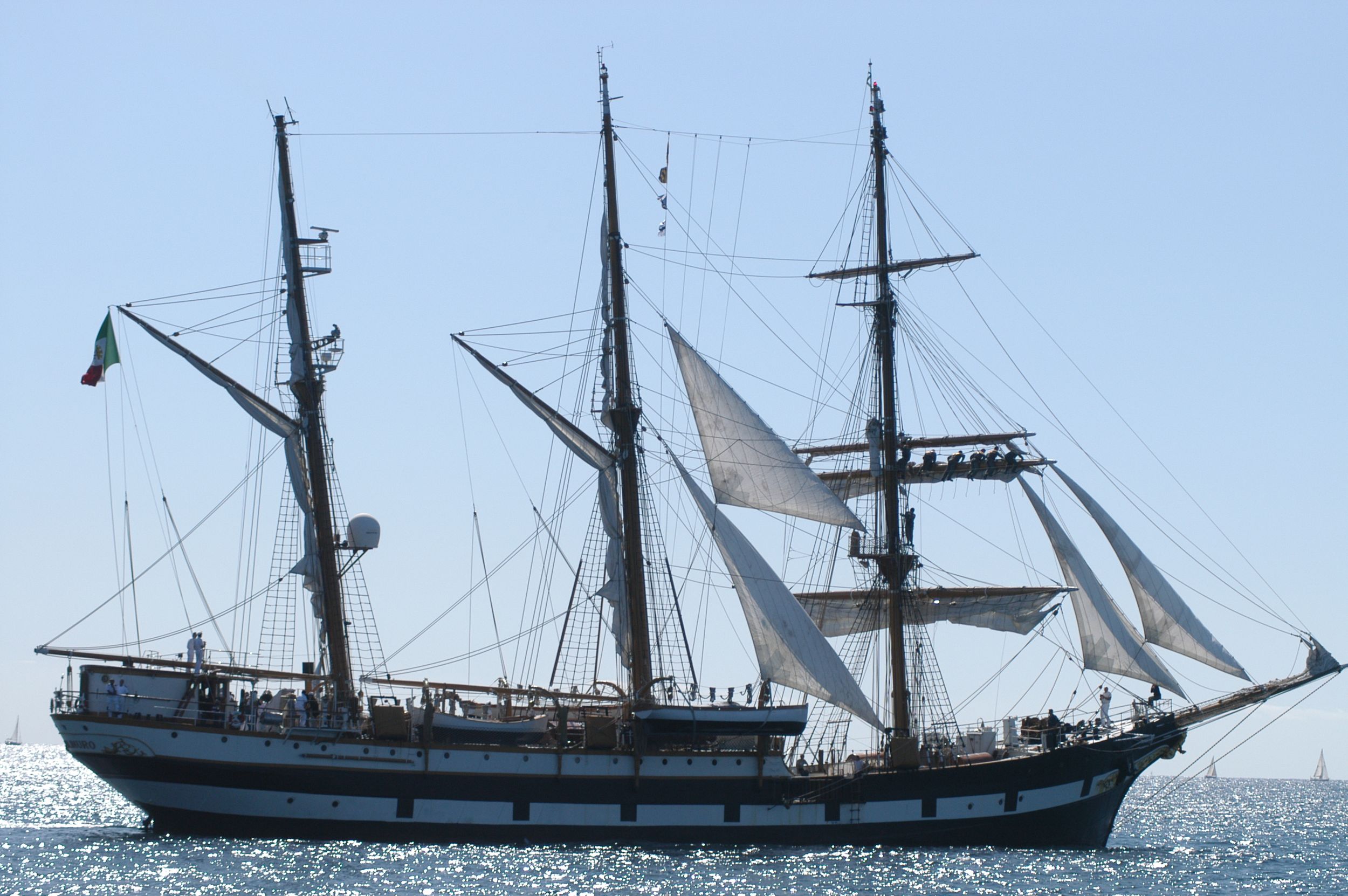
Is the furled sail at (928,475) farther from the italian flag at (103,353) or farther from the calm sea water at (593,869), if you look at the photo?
the italian flag at (103,353)

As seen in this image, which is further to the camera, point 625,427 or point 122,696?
point 625,427

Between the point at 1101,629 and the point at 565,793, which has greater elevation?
the point at 1101,629

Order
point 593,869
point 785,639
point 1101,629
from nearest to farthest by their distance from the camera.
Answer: point 593,869 < point 785,639 < point 1101,629

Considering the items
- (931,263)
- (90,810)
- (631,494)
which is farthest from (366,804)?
(90,810)

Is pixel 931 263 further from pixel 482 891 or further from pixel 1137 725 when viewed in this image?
pixel 482 891

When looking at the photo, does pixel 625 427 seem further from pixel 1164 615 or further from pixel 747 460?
pixel 1164 615

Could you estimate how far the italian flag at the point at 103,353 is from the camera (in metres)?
41.8

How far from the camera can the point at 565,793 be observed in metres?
40.3

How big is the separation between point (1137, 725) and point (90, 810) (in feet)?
139

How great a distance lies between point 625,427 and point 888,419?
860 cm

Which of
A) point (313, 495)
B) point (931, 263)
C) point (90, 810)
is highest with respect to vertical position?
point (931, 263)

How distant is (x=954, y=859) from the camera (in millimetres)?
39719

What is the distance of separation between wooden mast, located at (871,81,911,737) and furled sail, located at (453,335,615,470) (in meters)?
8.95

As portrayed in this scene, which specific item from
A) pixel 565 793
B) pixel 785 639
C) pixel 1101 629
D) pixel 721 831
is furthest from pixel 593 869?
pixel 1101 629
